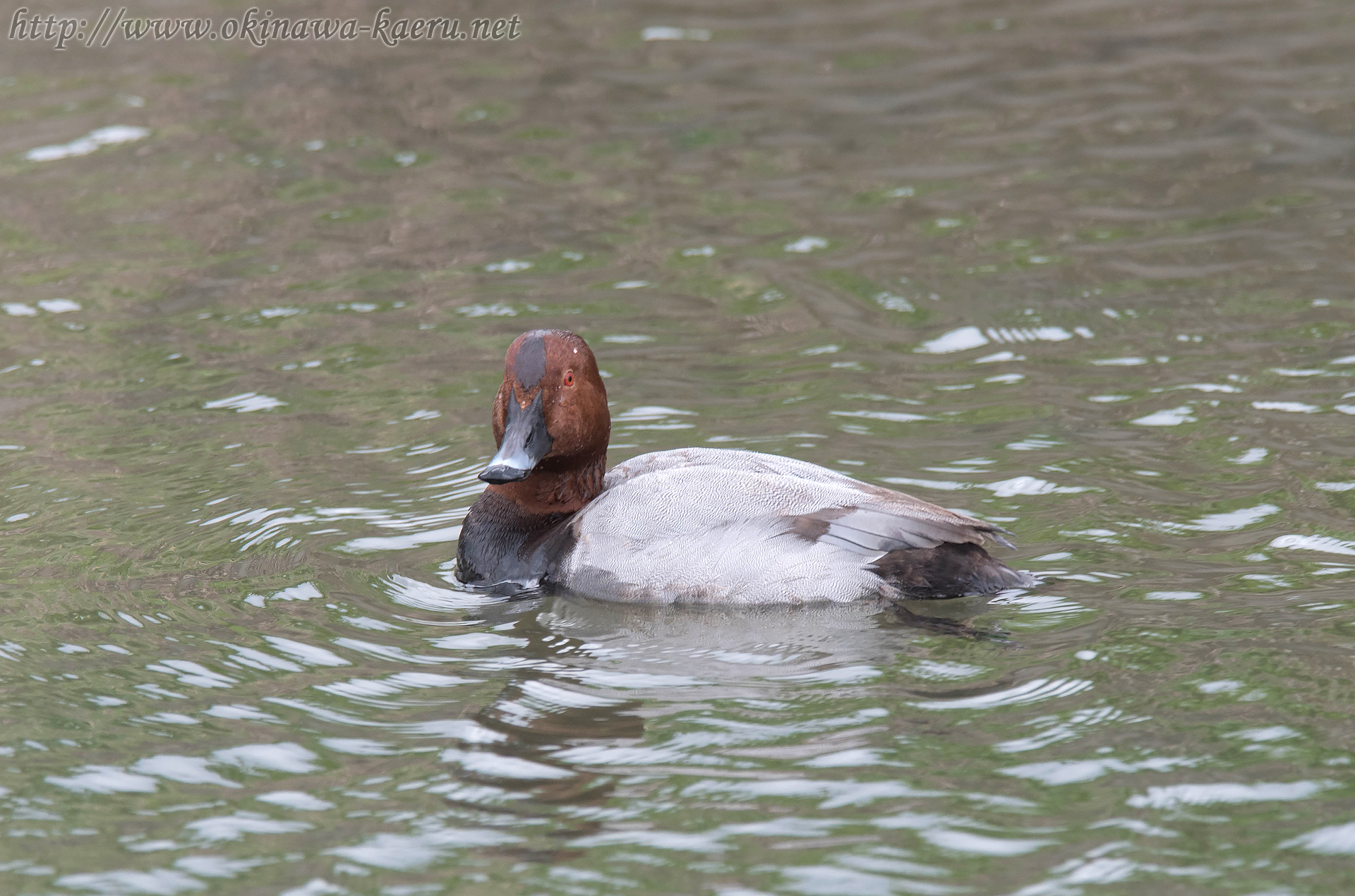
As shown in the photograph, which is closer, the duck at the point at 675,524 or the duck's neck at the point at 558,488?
the duck at the point at 675,524

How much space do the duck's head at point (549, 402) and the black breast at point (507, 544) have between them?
230 millimetres

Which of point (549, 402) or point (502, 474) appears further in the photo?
point (549, 402)

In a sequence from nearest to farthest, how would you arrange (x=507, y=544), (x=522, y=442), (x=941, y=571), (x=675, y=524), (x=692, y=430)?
(x=941, y=571) < (x=675, y=524) < (x=522, y=442) < (x=507, y=544) < (x=692, y=430)

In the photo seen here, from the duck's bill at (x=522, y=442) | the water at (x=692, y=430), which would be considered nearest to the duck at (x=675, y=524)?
the duck's bill at (x=522, y=442)

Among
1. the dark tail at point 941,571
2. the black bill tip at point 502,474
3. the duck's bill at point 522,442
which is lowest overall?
the dark tail at point 941,571

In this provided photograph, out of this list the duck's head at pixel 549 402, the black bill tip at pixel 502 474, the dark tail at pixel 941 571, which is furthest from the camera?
the duck's head at pixel 549 402

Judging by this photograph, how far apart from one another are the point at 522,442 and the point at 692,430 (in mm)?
1546

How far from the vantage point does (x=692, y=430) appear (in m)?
7.00

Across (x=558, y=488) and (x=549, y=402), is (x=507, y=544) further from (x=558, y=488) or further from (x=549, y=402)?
(x=549, y=402)

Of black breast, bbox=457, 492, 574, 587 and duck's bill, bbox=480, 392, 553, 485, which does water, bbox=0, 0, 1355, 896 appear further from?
duck's bill, bbox=480, 392, 553, 485

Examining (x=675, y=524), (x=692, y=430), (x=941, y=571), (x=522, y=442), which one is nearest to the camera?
(x=941, y=571)

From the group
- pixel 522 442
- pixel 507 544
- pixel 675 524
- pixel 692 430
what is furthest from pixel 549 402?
pixel 692 430

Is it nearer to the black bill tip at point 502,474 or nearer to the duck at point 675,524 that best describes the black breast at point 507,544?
the duck at point 675,524

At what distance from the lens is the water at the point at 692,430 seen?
4.04 m
